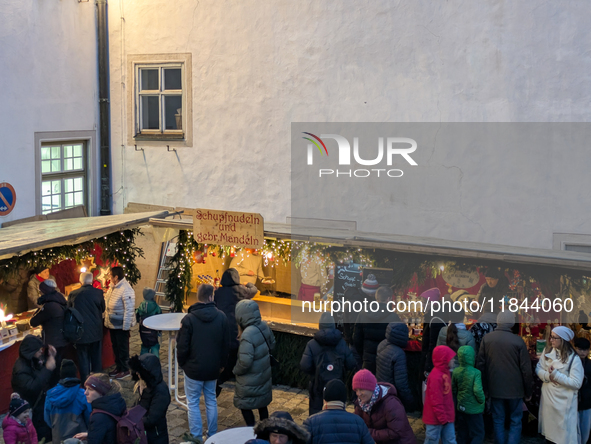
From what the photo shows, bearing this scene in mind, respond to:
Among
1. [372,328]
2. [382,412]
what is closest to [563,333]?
[372,328]

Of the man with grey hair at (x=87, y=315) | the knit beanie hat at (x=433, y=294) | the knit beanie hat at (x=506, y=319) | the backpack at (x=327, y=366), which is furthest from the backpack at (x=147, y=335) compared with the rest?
the knit beanie hat at (x=506, y=319)

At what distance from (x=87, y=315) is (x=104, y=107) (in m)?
5.77

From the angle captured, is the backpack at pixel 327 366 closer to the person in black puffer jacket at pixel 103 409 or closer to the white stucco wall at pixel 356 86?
the person in black puffer jacket at pixel 103 409

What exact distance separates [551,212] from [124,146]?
8.10 metres

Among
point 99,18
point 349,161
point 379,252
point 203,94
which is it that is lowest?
point 379,252

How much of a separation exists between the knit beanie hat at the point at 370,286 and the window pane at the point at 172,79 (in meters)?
6.31

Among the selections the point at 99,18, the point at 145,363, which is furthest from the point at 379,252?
the point at 99,18

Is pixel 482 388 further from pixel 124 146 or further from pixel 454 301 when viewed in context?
pixel 124 146

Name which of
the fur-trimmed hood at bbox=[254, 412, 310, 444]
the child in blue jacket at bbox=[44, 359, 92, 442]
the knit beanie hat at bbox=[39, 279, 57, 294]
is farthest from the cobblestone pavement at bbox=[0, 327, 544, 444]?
the fur-trimmed hood at bbox=[254, 412, 310, 444]

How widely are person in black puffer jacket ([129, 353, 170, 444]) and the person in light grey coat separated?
155 centimetres

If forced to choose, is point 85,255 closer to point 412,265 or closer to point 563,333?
point 412,265

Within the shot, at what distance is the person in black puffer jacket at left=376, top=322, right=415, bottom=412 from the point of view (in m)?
6.84

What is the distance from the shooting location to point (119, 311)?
30.5ft

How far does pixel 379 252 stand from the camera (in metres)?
8.51
